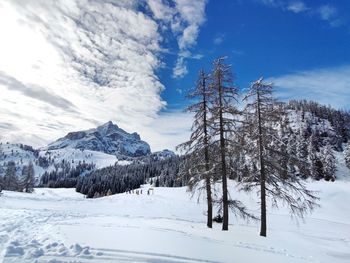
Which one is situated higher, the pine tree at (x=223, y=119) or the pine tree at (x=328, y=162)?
the pine tree at (x=328, y=162)

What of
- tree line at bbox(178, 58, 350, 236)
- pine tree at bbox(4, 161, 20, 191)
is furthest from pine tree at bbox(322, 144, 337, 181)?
pine tree at bbox(4, 161, 20, 191)

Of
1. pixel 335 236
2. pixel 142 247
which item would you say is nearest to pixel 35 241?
pixel 142 247

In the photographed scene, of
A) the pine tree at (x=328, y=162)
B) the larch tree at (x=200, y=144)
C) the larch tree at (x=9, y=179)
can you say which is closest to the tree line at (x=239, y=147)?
the larch tree at (x=200, y=144)

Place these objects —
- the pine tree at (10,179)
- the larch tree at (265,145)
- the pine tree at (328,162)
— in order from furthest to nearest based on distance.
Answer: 1. the pine tree at (10,179)
2. the pine tree at (328,162)
3. the larch tree at (265,145)

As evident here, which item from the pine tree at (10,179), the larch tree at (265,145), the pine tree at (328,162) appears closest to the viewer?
the larch tree at (265,145)

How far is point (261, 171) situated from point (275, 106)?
4.49 metres

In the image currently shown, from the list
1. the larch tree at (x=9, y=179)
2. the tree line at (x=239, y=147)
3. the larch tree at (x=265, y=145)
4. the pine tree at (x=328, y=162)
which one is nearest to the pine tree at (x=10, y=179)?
the larch tree at (x=9, y=179)

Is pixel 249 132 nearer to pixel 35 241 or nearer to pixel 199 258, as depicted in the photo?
pixel 199 258

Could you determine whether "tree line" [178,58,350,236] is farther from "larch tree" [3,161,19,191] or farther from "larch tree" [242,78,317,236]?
"larch tree" [3,161,19,191]

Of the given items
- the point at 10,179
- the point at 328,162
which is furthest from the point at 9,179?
the point at 328,162

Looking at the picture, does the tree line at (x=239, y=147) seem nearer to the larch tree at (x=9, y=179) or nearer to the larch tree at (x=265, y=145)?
the larch tree at (x=265, y=145)

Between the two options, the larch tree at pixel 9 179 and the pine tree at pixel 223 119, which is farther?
the larch tree at pixel 9 179

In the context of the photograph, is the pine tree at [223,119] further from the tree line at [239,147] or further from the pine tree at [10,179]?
the pine tree at [10,179]

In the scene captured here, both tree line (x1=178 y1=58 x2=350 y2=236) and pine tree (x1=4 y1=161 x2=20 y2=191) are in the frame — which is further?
pine tree (x1=4 y1=161 x2=20 y2=191)
